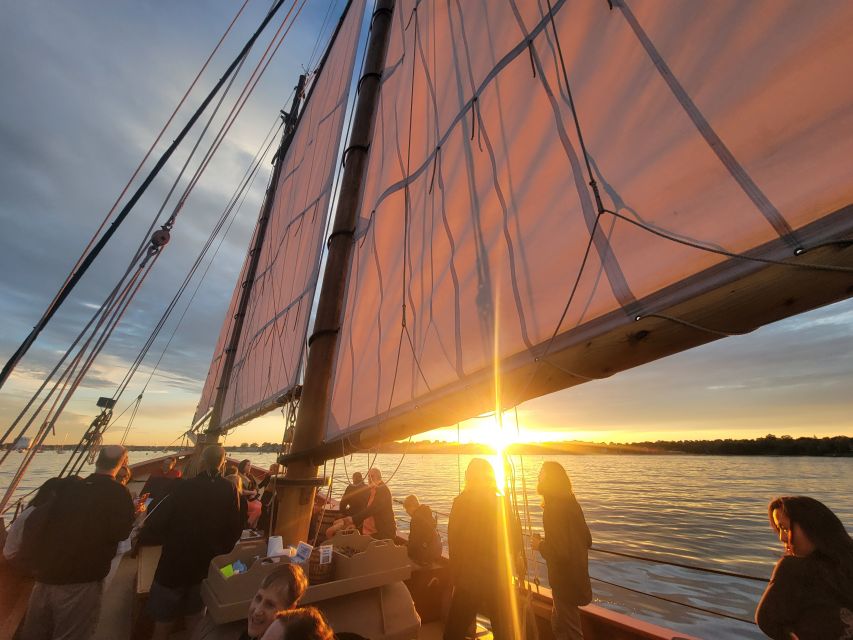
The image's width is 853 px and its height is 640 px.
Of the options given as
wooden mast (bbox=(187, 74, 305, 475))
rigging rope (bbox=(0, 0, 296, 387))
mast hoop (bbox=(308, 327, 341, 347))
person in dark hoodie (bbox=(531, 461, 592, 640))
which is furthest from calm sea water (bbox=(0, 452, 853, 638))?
wooden mast (bbox=(187, 74, 305, 475))

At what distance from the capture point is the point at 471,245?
2131 millimetres

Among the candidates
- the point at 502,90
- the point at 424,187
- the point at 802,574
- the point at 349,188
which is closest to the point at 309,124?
the point at 349,188

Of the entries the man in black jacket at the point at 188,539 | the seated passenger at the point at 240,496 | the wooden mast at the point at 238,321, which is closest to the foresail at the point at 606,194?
the man in black jacket at the point at 188,539

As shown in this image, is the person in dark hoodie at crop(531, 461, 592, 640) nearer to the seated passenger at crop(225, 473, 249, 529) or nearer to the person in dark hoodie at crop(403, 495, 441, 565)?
the person in dark hoodie at crop(403, 495, 441, 565)

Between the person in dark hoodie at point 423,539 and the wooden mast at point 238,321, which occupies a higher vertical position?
the wooden mast at point 238,321

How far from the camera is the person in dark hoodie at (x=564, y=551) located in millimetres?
2973

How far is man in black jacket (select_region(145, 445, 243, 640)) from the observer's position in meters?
2.73

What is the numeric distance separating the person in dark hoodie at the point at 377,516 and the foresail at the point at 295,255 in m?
1.90

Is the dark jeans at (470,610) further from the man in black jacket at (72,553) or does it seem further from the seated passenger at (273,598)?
the man in black jacket at (72,553)

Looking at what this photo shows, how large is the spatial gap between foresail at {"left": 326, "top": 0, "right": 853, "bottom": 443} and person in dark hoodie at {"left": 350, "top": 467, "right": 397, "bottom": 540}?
2.80 meters

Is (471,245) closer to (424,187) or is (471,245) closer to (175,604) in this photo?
(424,187)

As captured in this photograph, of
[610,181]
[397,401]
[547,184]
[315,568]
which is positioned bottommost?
[315,568]

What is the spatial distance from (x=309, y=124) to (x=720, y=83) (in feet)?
31.1

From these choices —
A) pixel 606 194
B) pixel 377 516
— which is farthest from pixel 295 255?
pixel 606 194
